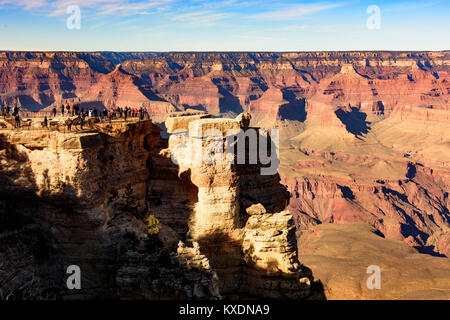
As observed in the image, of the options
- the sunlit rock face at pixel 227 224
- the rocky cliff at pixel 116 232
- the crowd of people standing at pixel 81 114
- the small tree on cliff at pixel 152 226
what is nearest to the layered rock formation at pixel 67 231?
the rocky cliff at pixel 116 232

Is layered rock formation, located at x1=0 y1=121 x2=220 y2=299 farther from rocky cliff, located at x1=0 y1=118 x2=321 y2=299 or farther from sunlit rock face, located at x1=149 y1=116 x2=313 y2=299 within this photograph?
sunlit rock face, located at x1=149 y1=116 x2=313 y2=299

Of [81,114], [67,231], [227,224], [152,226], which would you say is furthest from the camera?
[81,114]

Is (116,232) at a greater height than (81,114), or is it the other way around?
(81,114)

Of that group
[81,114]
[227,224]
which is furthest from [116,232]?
[81,114]

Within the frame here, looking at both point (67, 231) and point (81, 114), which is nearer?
point (67, 231)

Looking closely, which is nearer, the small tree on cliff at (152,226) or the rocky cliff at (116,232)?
the rocky cliff at (116,232)

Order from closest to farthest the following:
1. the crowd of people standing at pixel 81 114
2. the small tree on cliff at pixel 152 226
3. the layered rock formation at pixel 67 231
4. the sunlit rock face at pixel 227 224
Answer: the layered rock formation at pixel 67 231 < the crowd of people standing at pixel 81 114 < the sunlit rock face at pixel 227 224 < the small tree on cliff at pixel 152 226

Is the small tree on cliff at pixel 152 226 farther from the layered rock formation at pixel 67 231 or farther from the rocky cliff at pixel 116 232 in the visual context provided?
the layered rock formation at pixel 67 231

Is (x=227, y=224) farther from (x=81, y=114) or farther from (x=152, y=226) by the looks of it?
(x=81, y=114)

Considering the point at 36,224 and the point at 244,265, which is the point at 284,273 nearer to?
the point at 244,265

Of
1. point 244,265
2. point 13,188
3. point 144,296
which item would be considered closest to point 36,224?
point 13,188

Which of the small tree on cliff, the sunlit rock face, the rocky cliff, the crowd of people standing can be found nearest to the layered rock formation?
the rocky cliff
